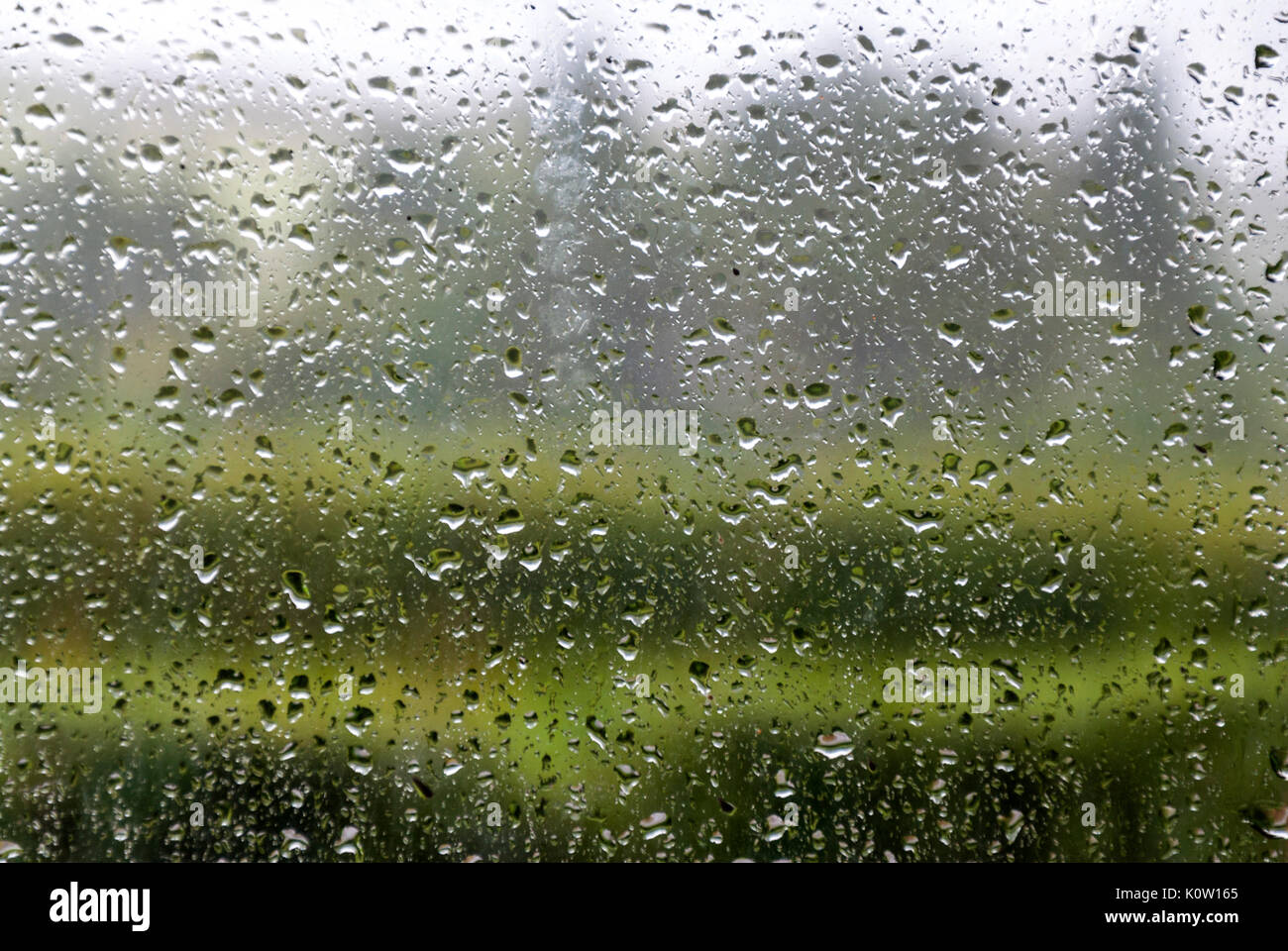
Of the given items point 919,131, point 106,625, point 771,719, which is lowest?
point 771,719

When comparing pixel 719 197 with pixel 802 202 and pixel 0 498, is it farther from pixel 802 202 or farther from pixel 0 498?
pixel 0 498

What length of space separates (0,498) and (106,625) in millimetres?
182

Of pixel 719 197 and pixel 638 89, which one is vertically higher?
pixel 638 89

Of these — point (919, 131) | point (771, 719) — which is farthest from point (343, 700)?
point (919, 131)

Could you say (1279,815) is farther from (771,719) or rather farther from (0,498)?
(0,498)

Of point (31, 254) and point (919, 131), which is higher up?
point (919, 131)

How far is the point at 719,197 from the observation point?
0.68 metres

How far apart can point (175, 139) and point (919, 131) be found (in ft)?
2.68

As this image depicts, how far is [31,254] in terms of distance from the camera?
2.21ft

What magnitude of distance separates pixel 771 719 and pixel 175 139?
92cm

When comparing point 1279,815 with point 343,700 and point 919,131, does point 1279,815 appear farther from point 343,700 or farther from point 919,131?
point 343,700

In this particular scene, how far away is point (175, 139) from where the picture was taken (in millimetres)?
667
